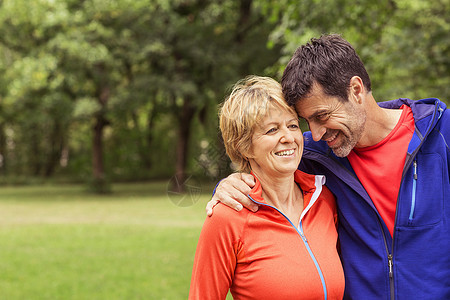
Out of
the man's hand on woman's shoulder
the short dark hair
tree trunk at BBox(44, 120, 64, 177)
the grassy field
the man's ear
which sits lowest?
tree trunk at BBox(44, 120, 64, 177)

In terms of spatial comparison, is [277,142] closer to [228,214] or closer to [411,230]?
[228,214]

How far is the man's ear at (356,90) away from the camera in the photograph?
8.39 ft

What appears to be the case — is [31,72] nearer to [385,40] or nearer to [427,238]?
[385,40]

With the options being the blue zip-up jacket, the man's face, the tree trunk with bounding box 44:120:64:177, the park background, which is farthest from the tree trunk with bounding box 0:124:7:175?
the blue zip-up jacket

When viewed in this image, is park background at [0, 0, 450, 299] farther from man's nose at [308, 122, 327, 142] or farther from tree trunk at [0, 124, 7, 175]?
man's nose at [308, 122, 327, 142]

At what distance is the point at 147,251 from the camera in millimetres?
11227

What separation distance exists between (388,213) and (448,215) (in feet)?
0.85

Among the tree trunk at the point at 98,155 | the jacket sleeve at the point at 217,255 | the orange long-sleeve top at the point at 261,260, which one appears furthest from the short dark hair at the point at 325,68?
the tree trunk at the point at 98,155

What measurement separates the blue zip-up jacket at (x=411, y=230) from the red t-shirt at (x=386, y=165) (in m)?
0.05

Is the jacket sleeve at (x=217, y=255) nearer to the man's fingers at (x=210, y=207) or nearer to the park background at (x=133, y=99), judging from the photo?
the man's fingers at (x=210, y=207)

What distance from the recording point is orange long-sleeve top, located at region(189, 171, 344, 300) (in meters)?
2.25

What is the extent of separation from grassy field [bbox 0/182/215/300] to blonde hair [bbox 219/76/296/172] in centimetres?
50

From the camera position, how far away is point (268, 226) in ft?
7.62

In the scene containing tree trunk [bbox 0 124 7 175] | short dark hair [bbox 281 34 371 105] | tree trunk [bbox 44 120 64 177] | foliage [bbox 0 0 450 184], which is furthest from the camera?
tree trunk [bbox 44 120 64 177]
